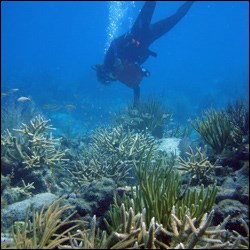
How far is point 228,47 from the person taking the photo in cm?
14888

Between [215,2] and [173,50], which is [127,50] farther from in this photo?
[173,50]

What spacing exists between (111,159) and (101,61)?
73.3 m

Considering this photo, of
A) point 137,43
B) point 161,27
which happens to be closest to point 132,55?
point 137,43

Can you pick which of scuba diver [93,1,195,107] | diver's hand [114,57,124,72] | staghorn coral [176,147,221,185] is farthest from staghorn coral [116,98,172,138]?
staghorn coral [176,147,221,185]

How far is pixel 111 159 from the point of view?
5965mm

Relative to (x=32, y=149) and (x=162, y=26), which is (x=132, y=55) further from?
(x=32, y=149)

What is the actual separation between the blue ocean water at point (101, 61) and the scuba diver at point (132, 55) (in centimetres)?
243

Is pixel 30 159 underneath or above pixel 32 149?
underneath

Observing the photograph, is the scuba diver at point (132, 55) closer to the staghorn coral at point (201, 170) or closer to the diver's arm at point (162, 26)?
the diver's arm at point (162, 26)

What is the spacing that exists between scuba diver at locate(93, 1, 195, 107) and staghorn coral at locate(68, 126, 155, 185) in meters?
3.81

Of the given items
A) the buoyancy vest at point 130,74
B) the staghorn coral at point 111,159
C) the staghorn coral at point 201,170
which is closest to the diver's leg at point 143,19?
the buoyancy vest at point 130,74

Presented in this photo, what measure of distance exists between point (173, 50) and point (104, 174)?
6121 inches

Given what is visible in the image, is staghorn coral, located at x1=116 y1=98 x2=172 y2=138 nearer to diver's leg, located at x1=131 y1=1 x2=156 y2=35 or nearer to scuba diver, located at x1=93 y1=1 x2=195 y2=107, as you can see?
scuba diver, located at x1=93 y1=1 x2=195 y2=107

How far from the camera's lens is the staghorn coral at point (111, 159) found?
5.73m
